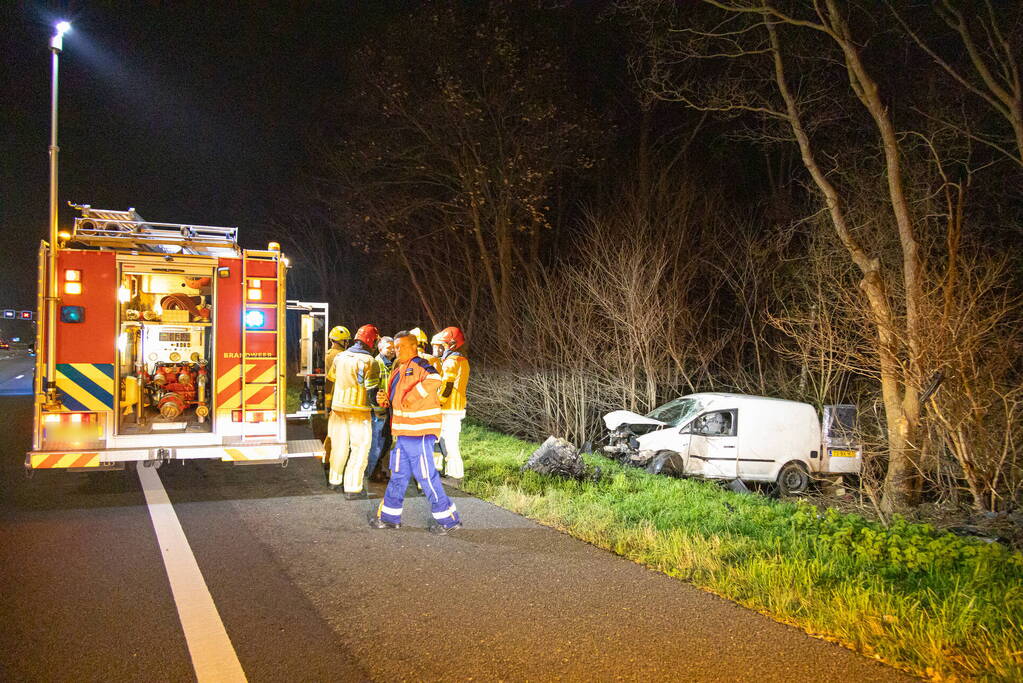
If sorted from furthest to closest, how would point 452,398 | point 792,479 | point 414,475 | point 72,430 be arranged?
1. point 792,479
2. point 452,398
3. point 72,430
4. point 414,475

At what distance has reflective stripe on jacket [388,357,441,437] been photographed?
21.8 feet

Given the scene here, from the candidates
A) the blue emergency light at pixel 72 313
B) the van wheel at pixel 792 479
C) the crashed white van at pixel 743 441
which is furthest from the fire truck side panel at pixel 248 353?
the van wheel at pixel 792 479

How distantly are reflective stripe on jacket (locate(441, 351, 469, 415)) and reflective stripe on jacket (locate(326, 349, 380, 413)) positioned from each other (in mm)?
991

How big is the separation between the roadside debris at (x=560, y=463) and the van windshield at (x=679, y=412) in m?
2.48

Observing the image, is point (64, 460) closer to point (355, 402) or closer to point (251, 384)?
point (251, 384)

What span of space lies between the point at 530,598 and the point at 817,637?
180cm

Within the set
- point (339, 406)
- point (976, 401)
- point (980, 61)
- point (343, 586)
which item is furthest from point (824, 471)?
point (343, 586)

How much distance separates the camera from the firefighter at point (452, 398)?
9078mm

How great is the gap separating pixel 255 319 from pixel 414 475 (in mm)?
2727

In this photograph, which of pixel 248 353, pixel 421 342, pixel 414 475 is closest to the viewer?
pixel 414 475

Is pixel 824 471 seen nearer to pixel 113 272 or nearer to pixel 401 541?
pixel 401 541

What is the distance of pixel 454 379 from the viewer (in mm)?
9023

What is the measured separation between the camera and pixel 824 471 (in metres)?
12.2

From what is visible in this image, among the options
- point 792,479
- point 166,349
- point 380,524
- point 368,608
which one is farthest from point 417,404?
point 792,479
